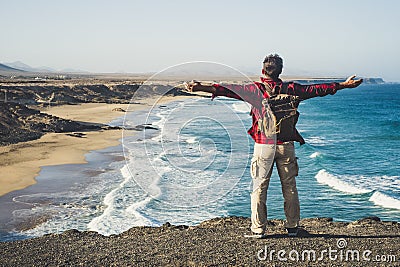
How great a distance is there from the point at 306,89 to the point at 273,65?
1.74 ft

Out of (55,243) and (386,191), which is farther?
(386,191)

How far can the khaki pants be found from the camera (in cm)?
632

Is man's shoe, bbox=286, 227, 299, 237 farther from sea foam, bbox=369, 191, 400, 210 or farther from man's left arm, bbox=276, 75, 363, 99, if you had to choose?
sea foam, bbox=369, 191, 400, 210

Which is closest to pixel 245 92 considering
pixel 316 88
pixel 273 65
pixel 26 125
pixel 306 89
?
pixel 273 65

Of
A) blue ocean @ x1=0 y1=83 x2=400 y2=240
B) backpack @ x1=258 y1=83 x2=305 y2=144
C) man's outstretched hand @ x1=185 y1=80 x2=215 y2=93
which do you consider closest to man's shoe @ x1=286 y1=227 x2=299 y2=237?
blue ocean @ x1=0 y1=83 x2=400 y2=240

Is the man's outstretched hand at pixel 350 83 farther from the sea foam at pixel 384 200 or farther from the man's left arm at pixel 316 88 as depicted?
the sea foam at pixel 384 200

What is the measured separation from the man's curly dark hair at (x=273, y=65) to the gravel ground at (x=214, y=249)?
226 cm

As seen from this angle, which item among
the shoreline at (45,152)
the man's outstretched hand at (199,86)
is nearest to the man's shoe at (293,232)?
the man's outstretched hand at (199,86)

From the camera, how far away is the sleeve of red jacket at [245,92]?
5.93 metres

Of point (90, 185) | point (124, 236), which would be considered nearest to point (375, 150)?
point (90, 185)

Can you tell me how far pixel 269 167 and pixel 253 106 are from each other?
0.85 m

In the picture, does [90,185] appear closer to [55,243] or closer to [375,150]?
[55,243]

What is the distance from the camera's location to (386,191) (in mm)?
17547

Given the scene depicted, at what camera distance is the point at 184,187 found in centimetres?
1712
